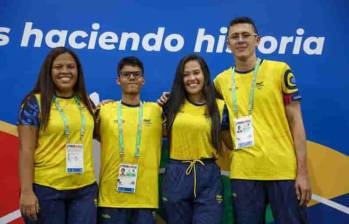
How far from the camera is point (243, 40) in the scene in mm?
2543

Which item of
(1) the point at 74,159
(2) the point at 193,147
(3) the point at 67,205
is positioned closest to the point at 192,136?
(2) the point at 193,147

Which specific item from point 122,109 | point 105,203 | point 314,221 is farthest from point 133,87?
point 314,221

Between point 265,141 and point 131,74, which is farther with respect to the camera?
point 131,74

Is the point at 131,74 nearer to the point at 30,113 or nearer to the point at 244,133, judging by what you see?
the point at 30,113

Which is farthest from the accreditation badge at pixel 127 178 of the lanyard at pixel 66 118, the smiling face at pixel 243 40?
the smiling face at pixel 243 40

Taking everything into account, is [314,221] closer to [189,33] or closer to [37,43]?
[189,33]

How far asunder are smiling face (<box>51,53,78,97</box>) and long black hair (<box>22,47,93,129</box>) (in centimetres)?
2

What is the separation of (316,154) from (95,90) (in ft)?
5.55

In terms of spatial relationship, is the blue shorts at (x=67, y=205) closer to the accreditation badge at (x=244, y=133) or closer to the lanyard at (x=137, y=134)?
the lanyard at (x=137, y=134)

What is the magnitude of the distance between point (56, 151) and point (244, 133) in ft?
3.60

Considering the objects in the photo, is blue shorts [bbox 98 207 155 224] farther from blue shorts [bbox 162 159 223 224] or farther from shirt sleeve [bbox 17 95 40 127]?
shirt sleeve [bbox 17 95 40 127]

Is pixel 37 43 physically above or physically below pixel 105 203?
above

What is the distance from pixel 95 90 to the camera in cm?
314

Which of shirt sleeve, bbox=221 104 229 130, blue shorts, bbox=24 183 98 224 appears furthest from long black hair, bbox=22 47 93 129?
shirt sleeve, bbox=221 104 229 130
